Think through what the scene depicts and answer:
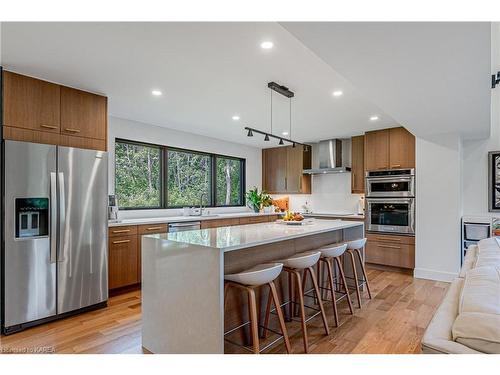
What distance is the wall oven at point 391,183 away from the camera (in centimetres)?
488

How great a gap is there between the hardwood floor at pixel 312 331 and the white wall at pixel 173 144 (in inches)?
67.8

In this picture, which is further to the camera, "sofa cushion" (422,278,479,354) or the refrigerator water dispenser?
the refrigerator water dispenser

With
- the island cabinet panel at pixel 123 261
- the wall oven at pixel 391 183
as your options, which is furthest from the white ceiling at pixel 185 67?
the island cabinet panel at pixel 123 261

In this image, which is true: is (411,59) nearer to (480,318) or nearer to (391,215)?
(480,318)

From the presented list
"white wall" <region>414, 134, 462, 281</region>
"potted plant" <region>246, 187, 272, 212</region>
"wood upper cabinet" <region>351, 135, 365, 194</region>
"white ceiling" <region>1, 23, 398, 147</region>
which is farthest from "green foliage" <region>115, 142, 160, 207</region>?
"white wall" <region>414, 134, 462, 281</region>

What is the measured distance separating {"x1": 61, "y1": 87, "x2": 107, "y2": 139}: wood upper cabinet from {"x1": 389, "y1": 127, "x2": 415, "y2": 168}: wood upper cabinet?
168 inches

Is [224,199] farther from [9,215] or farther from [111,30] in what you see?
[111,30]

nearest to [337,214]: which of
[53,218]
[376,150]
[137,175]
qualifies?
[376,150]

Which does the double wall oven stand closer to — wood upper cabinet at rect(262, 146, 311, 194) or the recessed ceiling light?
wood upper cabinet at rect(262, 146, 311, 194)

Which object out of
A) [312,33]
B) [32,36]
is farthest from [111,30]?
[312,33]

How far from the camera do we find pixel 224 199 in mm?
6484

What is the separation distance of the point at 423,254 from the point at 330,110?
258 centimetres

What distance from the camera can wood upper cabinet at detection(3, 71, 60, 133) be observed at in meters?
2.81

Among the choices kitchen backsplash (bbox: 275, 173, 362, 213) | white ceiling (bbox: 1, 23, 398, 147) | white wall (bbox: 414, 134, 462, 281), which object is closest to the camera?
white ceiling (bbox: 1, 23, 398, 147)
